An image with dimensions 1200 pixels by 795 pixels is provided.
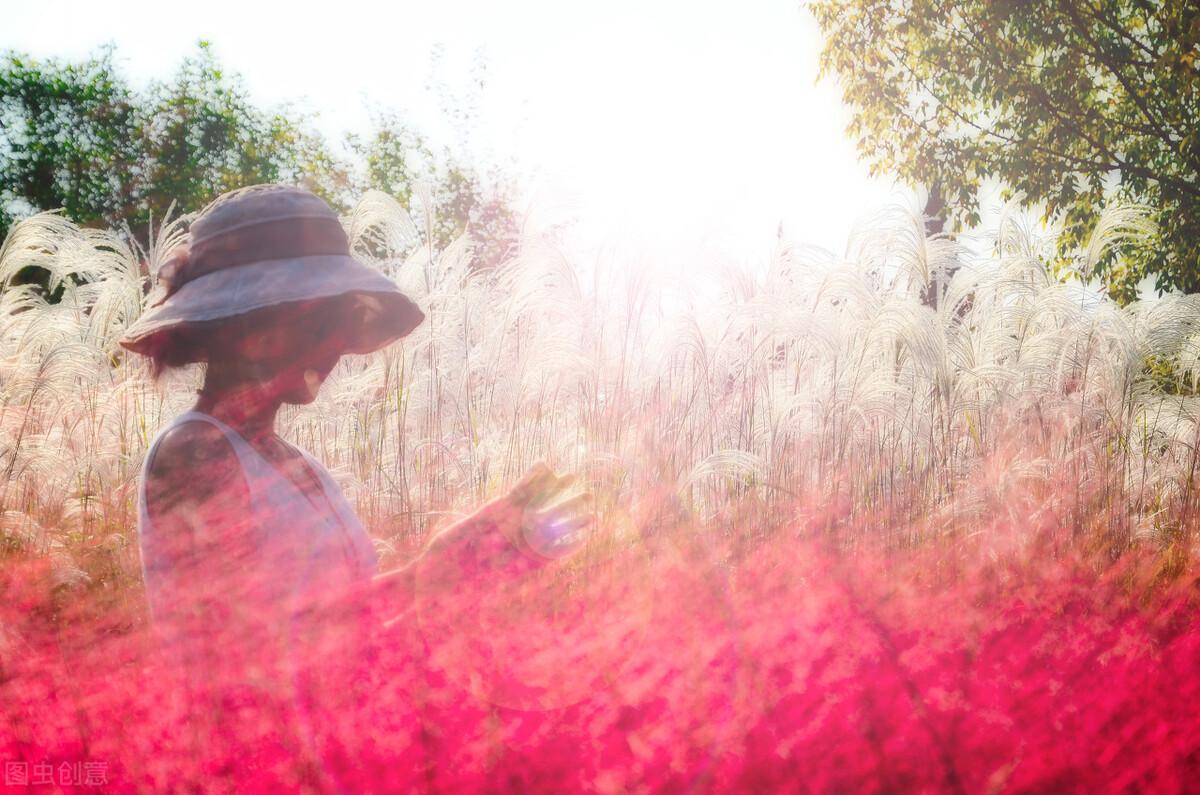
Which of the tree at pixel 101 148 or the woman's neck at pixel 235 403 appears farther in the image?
the tree at pixel 101 148

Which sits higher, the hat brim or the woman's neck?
the hat brim

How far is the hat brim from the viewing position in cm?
123

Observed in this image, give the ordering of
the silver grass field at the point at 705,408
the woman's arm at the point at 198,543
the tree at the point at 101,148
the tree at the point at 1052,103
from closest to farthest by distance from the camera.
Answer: the woman's arm at the point at 198,543 → the silver grass field at the point at 705,408 → the tree at the point at 1052,103 → the tree at the point at 101,148

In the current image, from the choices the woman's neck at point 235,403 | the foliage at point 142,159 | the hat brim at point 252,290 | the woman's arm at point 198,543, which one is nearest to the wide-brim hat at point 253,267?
the hat brim at point 252,290

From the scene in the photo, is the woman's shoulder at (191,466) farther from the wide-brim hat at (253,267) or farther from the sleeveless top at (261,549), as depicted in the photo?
the wide-brim hat at (253,267)

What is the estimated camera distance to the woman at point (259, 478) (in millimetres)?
1120

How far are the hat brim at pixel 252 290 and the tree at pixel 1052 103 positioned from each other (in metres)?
5.98

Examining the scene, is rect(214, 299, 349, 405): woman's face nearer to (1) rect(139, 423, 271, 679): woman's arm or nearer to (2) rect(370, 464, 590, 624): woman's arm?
(1) rect(139, 423, 271, 679): woman's arm

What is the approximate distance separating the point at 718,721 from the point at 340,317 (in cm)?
120

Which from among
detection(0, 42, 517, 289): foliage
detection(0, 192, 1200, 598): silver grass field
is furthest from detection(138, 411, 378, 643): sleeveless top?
detection(0, 42, 517, 289): foliage

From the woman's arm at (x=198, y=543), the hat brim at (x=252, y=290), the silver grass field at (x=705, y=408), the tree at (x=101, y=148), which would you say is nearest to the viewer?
the woman's arm at (x=198, y=543)

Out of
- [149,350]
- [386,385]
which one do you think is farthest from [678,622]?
[386,385]

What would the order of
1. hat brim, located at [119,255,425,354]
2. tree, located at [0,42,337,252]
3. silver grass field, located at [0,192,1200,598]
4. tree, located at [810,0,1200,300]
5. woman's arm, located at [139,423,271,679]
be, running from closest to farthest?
woman's arm, located at [139,423,271,679], hat brim, located at [119,255,425,354], silver grass field, located at [0,192,1200,598], tree, located at [810,0,1200,300], tree, located at [0,42,337,252]

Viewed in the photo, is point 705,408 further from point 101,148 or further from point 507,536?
point 101,148
